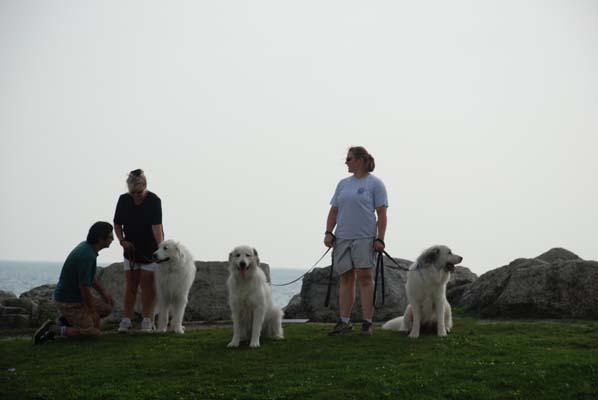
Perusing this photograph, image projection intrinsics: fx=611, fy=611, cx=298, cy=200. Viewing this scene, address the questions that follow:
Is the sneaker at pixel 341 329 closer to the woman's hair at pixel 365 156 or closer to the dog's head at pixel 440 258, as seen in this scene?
the dog's head at pixel 440 258

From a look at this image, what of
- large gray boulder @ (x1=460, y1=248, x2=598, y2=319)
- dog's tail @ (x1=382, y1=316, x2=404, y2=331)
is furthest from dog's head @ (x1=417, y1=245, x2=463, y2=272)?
large gray boulder @ (x1=460, y1=248, x2=598, y2=319)

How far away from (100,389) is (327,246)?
4.73 meters

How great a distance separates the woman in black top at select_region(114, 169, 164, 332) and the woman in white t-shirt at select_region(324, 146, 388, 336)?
334 cm

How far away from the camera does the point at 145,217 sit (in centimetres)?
1154

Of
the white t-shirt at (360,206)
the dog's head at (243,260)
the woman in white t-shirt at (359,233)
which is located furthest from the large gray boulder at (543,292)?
the dog's head at (243,260)

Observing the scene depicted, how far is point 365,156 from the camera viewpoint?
10.7 metres

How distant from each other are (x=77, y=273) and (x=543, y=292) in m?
9.46

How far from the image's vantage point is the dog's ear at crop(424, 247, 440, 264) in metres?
10.6

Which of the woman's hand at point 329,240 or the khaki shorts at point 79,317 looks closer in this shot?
the khaki shorts at point 79,317

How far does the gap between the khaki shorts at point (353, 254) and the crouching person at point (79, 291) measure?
4067mm

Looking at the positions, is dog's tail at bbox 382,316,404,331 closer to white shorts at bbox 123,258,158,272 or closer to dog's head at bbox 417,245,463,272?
dog's head at bbox 417,245,463,272

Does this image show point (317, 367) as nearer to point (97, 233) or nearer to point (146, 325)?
point (146, 325)

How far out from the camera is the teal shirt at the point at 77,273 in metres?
10.5

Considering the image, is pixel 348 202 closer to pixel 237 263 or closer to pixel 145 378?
pixel 237 263
